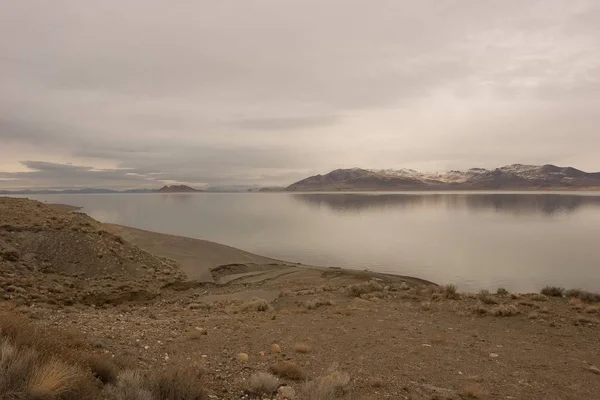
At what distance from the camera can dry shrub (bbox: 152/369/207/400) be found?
4559 millimetres

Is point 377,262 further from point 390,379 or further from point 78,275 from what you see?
point 390,379

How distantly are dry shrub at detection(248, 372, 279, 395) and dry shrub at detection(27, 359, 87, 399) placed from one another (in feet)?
7.70

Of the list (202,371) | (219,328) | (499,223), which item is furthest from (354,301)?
(499,223)

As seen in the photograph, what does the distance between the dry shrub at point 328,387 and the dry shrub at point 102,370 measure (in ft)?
8.08

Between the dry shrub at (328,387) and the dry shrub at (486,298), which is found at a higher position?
the dry shrub at (328,387)

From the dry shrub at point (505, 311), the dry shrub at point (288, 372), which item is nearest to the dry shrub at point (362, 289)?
the dry shrub at point (505, 311)

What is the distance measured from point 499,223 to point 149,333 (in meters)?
47.4

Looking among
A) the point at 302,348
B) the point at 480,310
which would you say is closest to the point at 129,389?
the point at 302,348

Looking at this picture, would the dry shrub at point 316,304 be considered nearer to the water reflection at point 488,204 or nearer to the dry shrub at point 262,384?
the dry shrub at point 262,384

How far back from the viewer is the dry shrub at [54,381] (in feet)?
11.7

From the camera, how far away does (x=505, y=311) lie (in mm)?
11750

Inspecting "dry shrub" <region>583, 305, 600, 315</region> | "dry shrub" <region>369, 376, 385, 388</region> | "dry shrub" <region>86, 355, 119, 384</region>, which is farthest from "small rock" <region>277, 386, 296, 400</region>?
"dry shrub" <region>583, 305, 600, 315</region>

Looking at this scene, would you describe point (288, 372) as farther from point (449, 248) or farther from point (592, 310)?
point (449, 248)

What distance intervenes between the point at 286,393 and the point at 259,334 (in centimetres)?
385
